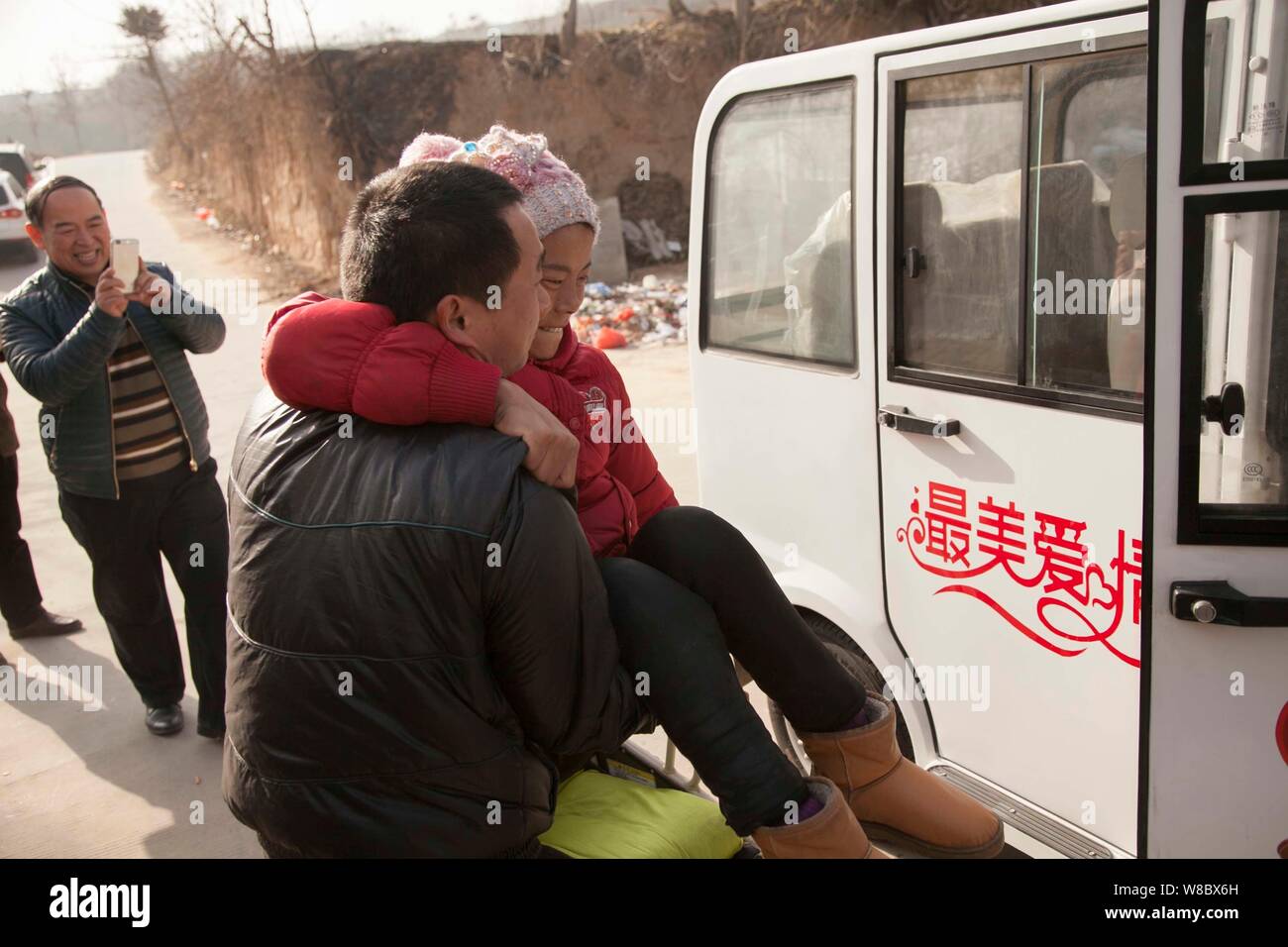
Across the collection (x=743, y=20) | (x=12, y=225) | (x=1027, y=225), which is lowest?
(x=1027, y=225)

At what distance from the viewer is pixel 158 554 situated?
3834mm

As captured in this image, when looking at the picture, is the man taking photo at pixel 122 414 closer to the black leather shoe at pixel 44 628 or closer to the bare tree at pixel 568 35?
the black leather shoe at pixel 44 628

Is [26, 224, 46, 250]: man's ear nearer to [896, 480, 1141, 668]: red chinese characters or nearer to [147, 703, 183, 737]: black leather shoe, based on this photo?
[147, 703, 183, 737]: black leather shoe

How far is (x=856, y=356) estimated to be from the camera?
2768 millimetres

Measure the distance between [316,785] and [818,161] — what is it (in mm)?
2098

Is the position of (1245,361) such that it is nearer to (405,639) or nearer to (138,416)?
(405,639)

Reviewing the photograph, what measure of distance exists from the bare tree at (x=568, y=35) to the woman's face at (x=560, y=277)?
16.9 meters

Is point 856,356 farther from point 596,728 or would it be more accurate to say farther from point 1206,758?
point 596,728

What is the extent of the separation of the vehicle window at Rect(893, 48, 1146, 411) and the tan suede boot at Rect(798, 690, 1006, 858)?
0.90m

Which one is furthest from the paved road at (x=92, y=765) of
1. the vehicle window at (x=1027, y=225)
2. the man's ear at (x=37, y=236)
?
the vehicle window at (x=1027, y=225)

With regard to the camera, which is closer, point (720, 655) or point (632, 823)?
point (720, 655)

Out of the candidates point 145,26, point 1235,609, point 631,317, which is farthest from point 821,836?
point 145,26

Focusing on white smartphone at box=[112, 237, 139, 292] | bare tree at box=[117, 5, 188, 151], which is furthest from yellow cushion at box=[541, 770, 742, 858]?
bare tree at box=[117, 5, 188, 151]

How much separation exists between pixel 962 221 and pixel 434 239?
154 centimetres
